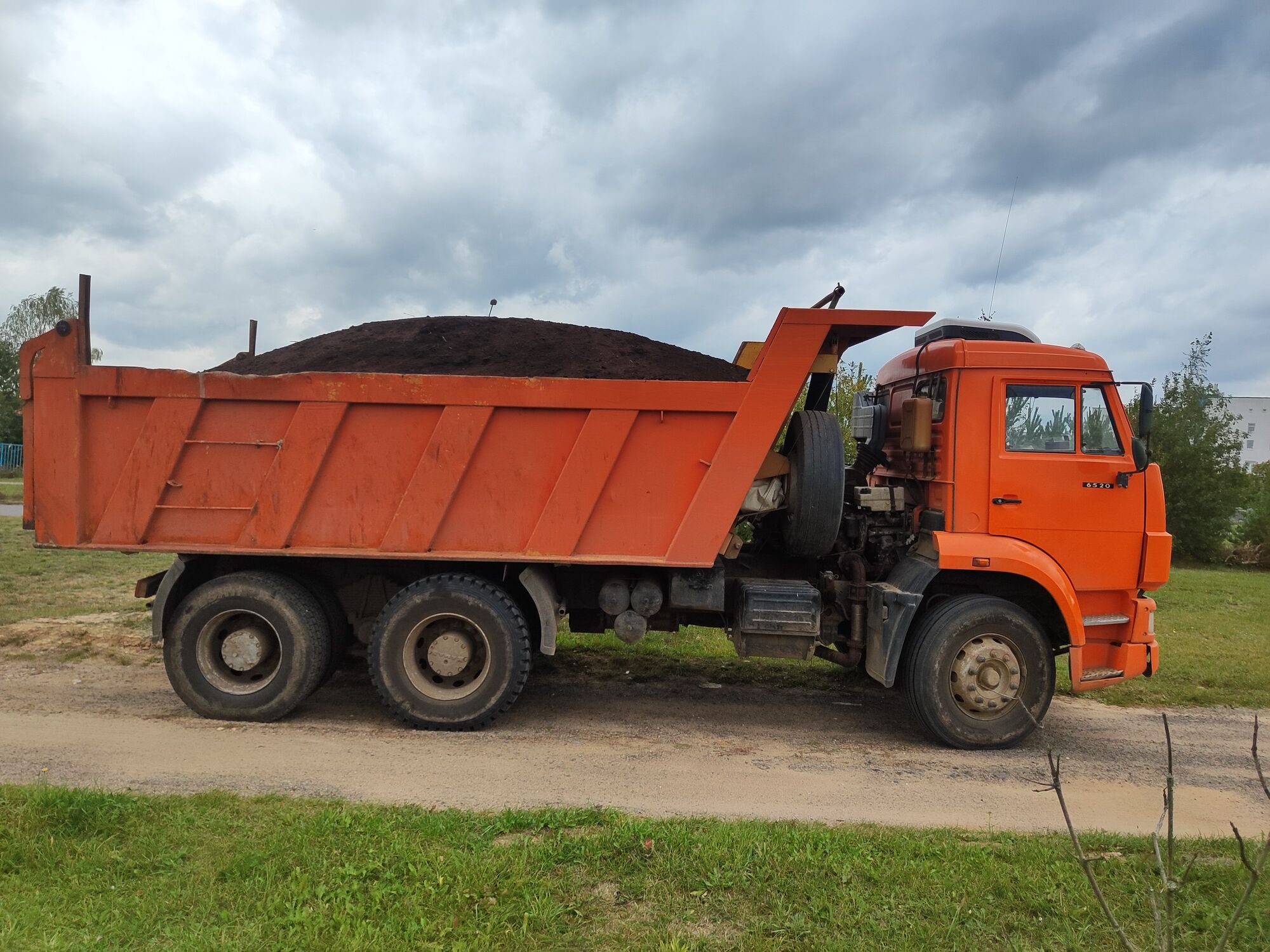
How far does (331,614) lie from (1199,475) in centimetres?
2240

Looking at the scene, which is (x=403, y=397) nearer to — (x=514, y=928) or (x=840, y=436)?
(x=840, y=436)

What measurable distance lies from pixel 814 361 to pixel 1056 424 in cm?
182

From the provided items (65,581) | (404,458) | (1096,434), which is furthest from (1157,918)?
(65,581)

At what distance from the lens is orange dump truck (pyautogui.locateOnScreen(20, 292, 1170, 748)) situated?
217 inches

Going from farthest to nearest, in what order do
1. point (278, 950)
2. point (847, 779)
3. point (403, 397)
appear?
point (403, 397) < point (847, 779) < point (278, 950)

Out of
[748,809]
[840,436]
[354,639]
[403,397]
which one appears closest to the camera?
[748,809]

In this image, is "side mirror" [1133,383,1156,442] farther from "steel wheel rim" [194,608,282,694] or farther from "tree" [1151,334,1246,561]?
"tree" [1151,334,1246,561]

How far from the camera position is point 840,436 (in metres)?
5.84

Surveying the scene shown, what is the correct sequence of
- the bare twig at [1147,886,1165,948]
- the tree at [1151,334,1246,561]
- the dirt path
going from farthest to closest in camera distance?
the tree at [1151,334,1246,561] → the dirt path → the bare twig at [1147,886,1165,948]

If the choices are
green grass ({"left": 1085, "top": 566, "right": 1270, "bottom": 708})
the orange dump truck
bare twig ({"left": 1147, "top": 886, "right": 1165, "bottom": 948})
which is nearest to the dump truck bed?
the orange dump truck

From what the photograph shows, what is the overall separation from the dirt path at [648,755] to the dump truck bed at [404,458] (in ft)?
4.18

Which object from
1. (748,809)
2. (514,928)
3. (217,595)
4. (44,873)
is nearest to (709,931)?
(514,928)

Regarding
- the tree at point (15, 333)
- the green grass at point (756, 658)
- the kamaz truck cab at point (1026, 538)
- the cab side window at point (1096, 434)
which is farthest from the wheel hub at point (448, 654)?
the tree at point (15, 333)

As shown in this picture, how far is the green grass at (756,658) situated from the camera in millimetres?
7316
